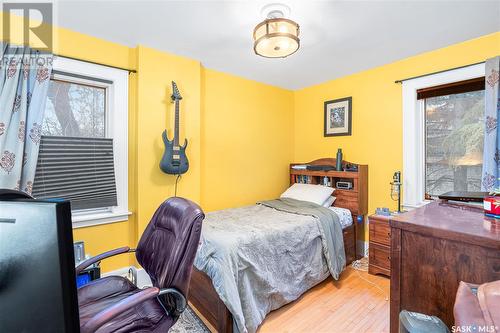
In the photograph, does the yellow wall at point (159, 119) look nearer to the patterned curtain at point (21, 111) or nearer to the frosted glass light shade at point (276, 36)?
the patterned curtain at point (21, 111)

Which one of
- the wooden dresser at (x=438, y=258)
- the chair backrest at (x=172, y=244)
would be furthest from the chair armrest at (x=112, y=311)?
the wooden dresser at (x=438, y=258)

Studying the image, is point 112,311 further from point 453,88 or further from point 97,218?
point 453,88

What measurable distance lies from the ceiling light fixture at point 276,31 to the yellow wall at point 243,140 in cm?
128

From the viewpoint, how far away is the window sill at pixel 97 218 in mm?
2184

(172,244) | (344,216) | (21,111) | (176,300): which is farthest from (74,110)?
(344,216)

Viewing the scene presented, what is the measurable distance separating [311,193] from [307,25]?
6.21ft

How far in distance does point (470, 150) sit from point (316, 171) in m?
1.61

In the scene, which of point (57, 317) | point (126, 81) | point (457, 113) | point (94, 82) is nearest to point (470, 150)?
point (457, 113)

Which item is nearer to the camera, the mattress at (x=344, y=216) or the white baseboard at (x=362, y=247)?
the mattress at (x=344, y=216)

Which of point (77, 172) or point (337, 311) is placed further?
point (77, 172)

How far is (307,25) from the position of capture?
79.9 inches

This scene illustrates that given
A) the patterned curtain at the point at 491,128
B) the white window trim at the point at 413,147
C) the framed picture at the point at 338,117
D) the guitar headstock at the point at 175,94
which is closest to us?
the patterned curtain at the point at 491,128

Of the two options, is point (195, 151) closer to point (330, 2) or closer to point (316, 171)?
point (316, 171)

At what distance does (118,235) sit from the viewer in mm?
2428
